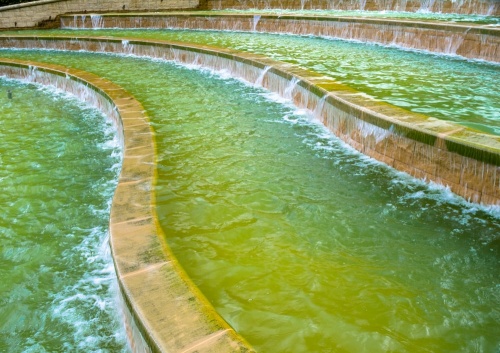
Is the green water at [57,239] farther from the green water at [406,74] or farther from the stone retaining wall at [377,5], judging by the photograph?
the stone retaining wall at [377,5]

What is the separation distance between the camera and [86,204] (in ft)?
15.5

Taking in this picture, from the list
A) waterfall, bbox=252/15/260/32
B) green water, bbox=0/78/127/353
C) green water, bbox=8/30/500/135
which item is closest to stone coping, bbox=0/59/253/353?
green water, bbox=0/78/127/353

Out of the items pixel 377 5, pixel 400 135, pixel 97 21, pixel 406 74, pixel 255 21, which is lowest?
pixel 400 135

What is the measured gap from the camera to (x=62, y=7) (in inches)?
722

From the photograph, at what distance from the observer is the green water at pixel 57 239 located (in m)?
3.06

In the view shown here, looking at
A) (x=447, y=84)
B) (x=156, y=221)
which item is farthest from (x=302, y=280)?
(x=447, y=84)

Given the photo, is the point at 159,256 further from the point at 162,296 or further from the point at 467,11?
the point at 467,11

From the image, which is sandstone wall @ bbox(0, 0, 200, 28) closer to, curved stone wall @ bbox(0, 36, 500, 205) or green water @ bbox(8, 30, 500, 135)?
green water @ bbox(8, 30, 500, 135)

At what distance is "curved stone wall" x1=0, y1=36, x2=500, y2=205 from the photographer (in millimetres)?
4016

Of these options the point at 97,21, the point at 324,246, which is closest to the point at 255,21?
the point at 97,21

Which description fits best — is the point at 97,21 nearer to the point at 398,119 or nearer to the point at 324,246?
the point at 398,119

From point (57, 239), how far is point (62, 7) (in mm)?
16606

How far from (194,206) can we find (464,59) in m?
7.12

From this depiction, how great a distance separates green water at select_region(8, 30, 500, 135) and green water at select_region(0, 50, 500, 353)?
133 centimetres
